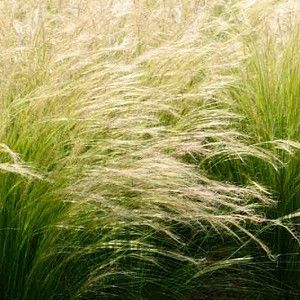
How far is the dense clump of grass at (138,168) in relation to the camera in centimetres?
198

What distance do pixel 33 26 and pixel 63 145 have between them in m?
0.71

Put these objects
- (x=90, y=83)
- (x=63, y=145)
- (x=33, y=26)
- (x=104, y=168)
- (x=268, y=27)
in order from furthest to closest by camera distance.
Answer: (x=268, y=27), (x=33, y=26), (x=90, y=83), (x=63, y=145), (x=104, y=168)

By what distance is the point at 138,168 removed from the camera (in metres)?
1.97

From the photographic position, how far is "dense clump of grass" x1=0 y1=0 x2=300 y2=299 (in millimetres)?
1976

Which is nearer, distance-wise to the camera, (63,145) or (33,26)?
(63,145)

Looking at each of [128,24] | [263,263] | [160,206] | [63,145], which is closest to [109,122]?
[63,145]

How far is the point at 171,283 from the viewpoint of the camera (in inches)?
86.1

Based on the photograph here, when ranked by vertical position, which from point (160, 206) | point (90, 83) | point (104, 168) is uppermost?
point (90, 83)

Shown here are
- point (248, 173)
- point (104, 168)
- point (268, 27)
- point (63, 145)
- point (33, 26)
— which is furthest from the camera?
point (268, 27)

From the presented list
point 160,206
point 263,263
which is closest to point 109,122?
point 160,206

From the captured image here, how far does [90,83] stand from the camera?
227cm

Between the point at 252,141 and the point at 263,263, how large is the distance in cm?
44

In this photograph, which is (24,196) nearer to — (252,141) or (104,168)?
(104,168)

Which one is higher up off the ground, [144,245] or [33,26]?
[33,26]
